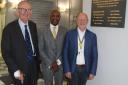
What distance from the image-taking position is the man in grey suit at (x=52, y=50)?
3367 mm

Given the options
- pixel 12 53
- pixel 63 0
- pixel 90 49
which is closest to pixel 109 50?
pixel 90 49

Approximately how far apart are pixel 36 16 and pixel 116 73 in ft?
14.4

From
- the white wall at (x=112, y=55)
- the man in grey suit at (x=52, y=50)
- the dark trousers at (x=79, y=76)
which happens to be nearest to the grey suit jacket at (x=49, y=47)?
the man in grey suit at (x=52, y=50)

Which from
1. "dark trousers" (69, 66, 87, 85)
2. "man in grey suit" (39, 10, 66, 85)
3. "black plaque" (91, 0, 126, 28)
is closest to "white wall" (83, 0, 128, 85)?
"black plaque" (91, 0, 126, 28)

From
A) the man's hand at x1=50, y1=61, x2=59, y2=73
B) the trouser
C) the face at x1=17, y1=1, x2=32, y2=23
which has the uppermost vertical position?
the face at x1=17, y1=1, x2=32, y2=23

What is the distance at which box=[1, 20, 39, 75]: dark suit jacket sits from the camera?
110 inches

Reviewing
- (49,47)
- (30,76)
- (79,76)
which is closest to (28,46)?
(30,76)

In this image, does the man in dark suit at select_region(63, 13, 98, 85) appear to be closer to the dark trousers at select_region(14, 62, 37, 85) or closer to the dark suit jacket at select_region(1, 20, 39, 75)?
the dark trousers at select_region(14, 62, 37, 85)

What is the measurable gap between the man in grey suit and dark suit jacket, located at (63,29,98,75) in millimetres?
114

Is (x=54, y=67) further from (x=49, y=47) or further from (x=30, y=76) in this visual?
(x=30, y=76)

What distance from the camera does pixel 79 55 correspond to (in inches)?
130

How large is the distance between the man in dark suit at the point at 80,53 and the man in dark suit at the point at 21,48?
20.8 inches

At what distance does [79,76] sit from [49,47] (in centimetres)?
58

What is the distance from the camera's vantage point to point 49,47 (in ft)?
11.1
